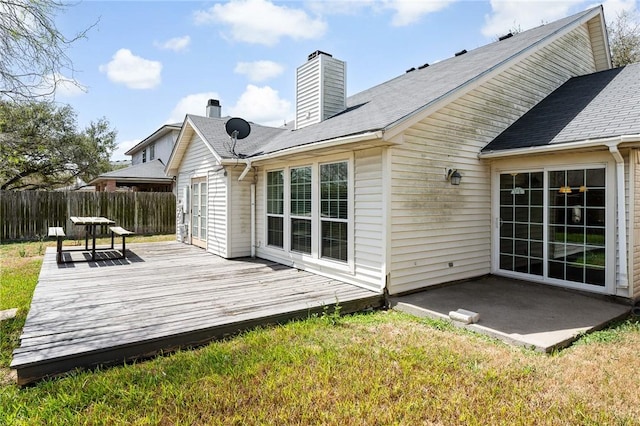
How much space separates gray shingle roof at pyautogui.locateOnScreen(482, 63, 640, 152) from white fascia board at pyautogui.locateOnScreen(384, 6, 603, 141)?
109cm

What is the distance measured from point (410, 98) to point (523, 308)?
3755mm

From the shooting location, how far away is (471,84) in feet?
19.4

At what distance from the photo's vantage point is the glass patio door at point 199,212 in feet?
33.1

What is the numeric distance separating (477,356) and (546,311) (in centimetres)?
194

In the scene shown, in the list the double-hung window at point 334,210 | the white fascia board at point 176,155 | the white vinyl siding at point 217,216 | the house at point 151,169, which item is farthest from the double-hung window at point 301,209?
the house at point 151,169

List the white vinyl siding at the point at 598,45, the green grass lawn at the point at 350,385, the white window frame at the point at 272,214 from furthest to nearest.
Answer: the white vinyl siding at the point at 598,45
the white window frame at the point at 272,214
the green grass lawn at the point at 350,385

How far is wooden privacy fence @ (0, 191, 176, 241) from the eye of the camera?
496 inches

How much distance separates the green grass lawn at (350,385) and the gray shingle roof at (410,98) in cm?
295

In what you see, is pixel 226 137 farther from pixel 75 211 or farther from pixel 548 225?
pixel 75 211

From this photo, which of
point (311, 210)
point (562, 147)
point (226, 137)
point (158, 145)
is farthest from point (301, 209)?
point (158, 145)

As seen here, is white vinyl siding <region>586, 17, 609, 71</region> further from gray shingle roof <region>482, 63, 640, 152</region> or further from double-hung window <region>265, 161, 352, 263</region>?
double-hung window <region>265, 161, 352, 263</region>

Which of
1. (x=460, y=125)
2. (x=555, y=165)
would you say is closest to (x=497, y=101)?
(x=460, y=125)

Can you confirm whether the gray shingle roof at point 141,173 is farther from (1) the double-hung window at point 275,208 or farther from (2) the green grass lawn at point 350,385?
(2) the green grass lawn at point 350,385

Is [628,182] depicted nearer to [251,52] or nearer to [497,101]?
[497,101]
